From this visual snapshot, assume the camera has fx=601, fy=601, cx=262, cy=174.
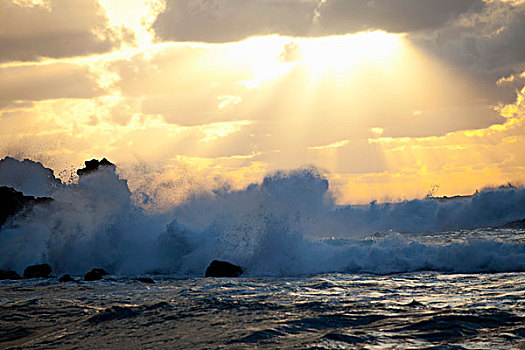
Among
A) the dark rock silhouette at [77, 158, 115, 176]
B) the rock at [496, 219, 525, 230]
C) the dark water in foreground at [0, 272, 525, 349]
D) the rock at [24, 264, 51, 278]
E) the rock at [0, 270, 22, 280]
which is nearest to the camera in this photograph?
the dark water in foreground at [0, 272, 525, 349]

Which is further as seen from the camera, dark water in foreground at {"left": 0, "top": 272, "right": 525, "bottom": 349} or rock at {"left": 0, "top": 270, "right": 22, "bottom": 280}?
rock at {"left": 0, "top": 270, "right": 22, "bottom": 280}

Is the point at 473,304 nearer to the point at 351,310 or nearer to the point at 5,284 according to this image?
the point at 351,310

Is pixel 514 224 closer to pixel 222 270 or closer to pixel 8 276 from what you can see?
pixel 222 270

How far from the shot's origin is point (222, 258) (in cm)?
2394

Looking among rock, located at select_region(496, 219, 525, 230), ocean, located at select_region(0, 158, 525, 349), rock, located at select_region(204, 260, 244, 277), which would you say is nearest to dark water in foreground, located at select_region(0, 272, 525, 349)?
ocean, located at select_region(0, 158, 525, 349)

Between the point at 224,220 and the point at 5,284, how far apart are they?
35.5 feet

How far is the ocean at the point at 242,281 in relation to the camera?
9.59m

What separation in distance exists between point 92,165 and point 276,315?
25.1 m

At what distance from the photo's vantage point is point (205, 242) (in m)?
25.6

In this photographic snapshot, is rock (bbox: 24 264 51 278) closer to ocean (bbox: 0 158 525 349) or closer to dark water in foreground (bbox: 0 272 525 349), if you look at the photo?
ocean (bbox: 0 158 525 349)

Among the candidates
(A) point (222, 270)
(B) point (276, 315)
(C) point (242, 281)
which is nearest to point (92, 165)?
(A) point (222, 270)

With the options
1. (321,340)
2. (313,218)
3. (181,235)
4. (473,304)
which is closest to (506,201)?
(313,218)

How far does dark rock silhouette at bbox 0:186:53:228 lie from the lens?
32.6 m

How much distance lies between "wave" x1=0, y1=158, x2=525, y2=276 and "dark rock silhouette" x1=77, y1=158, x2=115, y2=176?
0.73 metres
